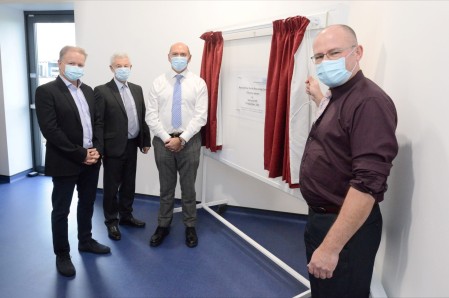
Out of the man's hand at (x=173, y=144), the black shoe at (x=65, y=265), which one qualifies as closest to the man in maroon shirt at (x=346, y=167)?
the man's hand at (x=173, y=144)

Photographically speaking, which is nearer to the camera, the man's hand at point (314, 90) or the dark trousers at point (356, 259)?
the dark trousers at point (356, 259)

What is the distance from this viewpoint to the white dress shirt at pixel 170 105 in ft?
9.18

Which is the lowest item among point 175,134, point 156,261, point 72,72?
point 156,261

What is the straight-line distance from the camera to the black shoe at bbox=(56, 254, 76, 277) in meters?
2.41

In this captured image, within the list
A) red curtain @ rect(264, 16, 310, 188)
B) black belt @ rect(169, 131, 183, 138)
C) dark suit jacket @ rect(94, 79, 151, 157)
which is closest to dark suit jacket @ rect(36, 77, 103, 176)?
dark suit jacket @ rect(94, 79, 151, 157)

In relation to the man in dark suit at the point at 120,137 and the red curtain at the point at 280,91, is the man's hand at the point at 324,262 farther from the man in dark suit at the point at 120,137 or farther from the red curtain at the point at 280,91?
the man in dark suit at the point at 120,137

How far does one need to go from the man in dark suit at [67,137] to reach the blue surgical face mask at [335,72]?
172 centimetres

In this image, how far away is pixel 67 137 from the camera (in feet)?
7.47

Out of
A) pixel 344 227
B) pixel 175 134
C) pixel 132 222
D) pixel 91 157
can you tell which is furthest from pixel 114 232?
pixel 344 227

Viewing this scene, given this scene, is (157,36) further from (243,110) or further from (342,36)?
(342,36)

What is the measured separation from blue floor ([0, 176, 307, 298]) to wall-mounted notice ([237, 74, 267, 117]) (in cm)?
124

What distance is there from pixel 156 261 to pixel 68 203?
2.71ft

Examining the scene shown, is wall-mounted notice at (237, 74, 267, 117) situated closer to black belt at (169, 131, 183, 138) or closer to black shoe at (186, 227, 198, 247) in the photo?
black belt at (169, 131, 183, 138)

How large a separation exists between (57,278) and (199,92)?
180 cm
